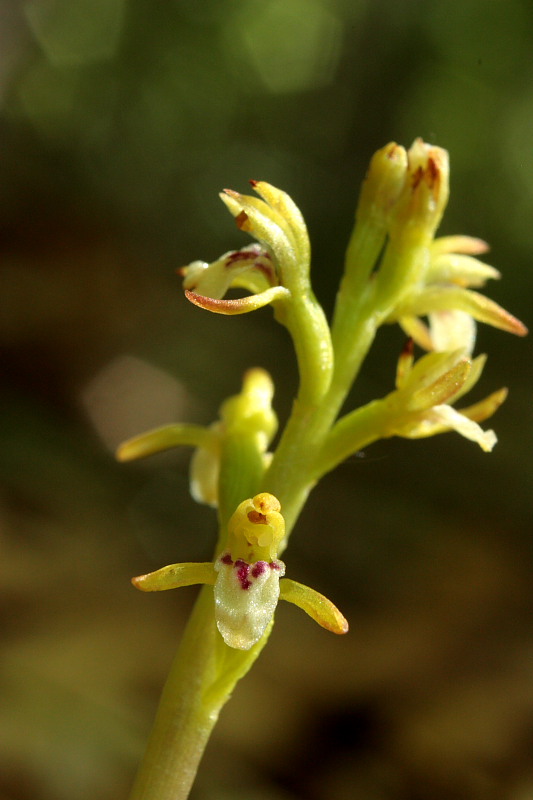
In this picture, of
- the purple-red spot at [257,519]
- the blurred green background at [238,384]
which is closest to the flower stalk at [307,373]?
the purple-red spot at [257,519]

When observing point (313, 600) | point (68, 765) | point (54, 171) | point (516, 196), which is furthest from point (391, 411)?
point (54, 171)

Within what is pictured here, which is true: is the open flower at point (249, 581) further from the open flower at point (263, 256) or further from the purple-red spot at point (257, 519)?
the open flower at point (263, 256)

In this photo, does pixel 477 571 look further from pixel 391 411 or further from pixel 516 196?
pixel 391 411

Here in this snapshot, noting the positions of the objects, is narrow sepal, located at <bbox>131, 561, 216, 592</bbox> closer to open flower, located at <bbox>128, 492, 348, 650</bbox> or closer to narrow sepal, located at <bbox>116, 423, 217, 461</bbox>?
open flower, located at <bbox>128, 492, 348, 650</bbox>

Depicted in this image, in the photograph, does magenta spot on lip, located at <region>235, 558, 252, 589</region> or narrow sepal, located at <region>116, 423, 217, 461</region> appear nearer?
magenta spot on lip, located at <region>235, 558, 252, 589</region>

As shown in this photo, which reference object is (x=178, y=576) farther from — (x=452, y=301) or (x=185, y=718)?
(x=452, y=301)

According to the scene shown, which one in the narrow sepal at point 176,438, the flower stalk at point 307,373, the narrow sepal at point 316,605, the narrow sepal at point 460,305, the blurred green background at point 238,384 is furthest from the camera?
the blurred green background at point 238,384

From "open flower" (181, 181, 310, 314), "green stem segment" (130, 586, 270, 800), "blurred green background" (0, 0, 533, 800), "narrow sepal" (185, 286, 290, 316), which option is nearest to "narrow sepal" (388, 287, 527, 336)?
"open flower" (181, 181, 310, 314)
